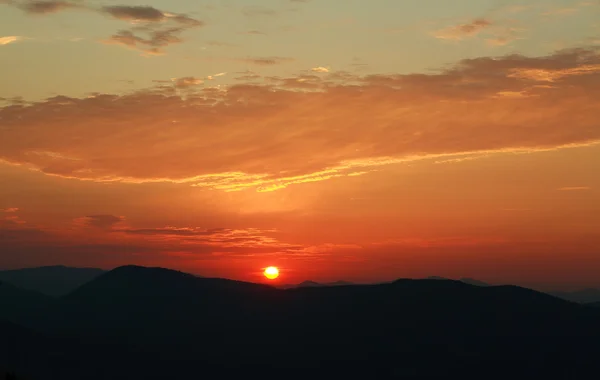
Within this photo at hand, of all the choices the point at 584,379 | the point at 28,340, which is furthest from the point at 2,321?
the point at 584,379

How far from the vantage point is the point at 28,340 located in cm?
19688

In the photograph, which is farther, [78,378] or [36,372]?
[78,378]

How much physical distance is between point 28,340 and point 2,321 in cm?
913

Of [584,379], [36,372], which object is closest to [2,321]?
[36,372]

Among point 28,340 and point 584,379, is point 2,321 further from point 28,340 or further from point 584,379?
point 584,379

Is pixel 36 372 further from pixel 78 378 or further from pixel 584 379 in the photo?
pixel 584 379

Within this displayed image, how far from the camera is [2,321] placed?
197250mm

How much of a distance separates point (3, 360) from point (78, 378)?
2693cm

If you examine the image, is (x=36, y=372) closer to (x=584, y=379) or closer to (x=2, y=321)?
(x=2, y=321)

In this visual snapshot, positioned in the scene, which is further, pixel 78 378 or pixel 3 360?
pixel 78 378

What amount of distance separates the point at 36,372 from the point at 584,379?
15015 centimetres

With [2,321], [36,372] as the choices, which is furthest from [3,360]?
[2,321]

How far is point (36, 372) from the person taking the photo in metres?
185

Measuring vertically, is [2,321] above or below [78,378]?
above
